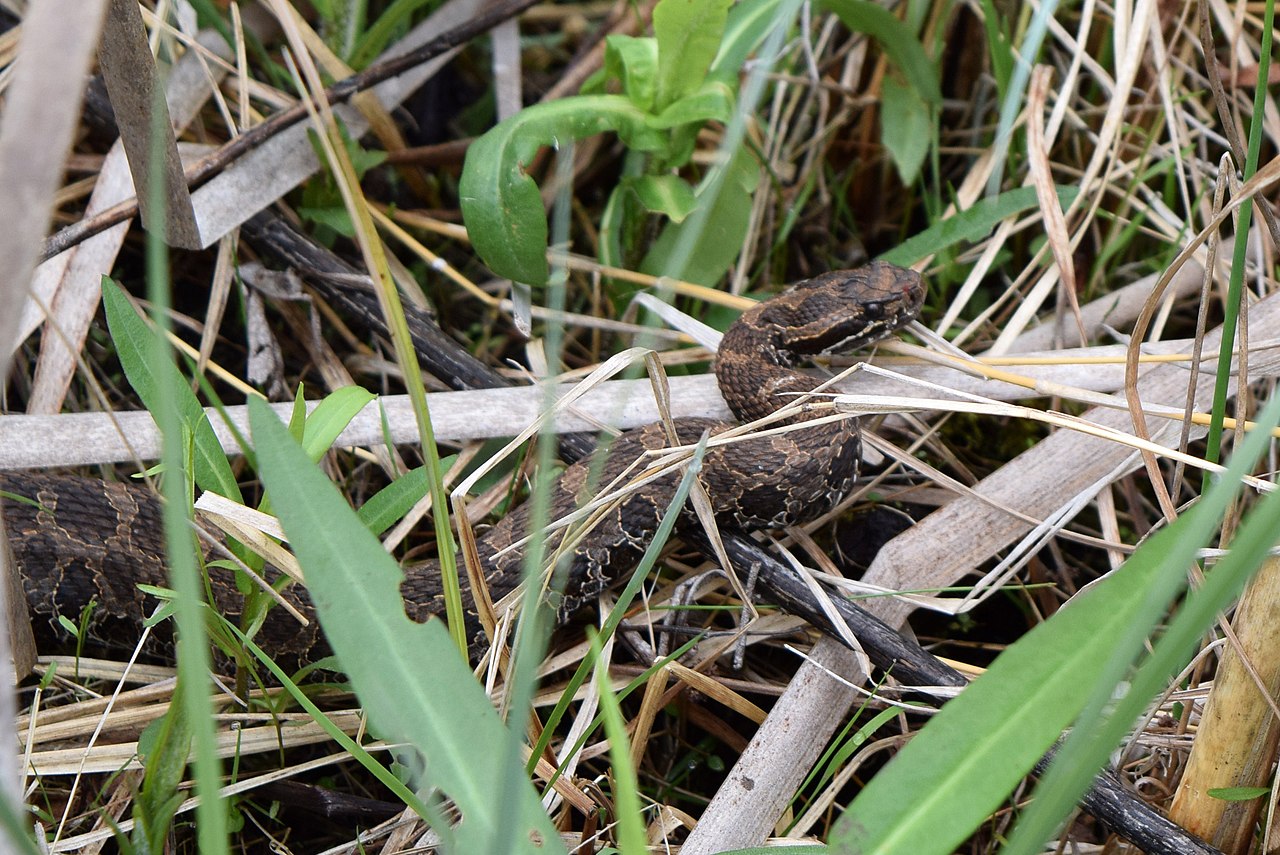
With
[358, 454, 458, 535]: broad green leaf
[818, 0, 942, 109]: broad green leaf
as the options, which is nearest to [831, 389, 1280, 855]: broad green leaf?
[358, 454, 458, 535]: broad green leaf

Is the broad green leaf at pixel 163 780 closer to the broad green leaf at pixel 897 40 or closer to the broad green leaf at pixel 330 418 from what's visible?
the broad green leaf at pixel 330 418

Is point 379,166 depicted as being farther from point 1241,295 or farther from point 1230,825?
point 1230,825

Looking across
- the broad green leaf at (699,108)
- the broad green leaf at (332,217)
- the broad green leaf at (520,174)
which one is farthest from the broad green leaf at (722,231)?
the broad green leaf at (332,217)

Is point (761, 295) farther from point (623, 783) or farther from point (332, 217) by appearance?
point (623, 783)

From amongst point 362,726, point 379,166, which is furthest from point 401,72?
point 362,726

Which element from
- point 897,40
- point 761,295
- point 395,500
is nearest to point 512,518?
point 395,500

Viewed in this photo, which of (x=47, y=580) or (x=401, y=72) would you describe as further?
(x=401, y=72)
